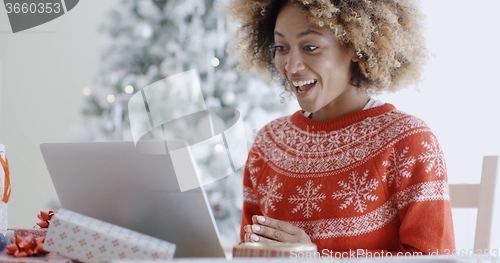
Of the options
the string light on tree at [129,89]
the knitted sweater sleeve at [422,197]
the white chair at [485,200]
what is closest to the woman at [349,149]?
the knitted sweater sleeve at [422,197]

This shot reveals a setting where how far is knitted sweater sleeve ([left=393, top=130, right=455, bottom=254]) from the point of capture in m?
0.87

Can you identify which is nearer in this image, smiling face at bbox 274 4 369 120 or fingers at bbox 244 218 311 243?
fingers at bbox 244 218 311 243

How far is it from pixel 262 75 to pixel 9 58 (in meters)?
2.16

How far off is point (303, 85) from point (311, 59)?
81 mm

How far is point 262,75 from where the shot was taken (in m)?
1.39

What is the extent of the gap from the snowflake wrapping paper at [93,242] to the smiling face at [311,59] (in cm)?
59

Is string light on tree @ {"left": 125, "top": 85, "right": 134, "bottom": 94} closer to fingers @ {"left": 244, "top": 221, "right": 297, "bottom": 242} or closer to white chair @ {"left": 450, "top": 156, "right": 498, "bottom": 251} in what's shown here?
fingers @ {"left": 244, "top": 221, "right": 297, "bottom": 242}

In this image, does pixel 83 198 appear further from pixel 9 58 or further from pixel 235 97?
pixel 9 58

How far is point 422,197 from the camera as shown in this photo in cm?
88

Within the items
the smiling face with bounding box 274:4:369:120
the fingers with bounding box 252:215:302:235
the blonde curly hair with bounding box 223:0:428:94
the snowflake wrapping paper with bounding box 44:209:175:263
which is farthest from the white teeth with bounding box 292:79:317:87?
the snowflake wrapping paper with bounding box 44:209:175:263

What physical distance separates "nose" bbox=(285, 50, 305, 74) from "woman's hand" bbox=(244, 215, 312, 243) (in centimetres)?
38

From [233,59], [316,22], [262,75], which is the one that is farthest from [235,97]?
[316,22]

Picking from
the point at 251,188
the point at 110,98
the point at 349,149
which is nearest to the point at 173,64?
the point at 110,98

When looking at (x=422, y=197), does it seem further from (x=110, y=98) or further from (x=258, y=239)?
(x=110, y=98)
